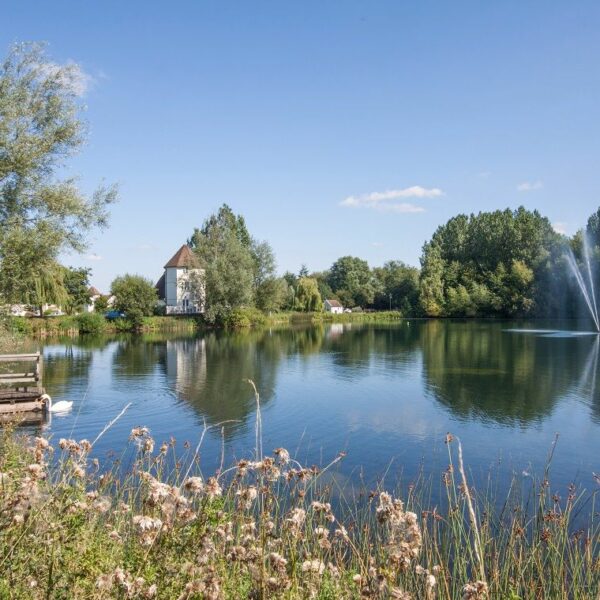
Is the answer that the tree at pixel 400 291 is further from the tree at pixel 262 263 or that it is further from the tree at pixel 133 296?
the tree at pixel 133 296

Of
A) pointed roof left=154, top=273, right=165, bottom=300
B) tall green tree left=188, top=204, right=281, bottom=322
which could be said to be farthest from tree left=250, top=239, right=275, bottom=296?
pointed roof left=154, top=273, right=165, bottom=300

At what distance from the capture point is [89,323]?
57.3 metres

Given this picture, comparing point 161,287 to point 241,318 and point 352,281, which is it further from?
point 352,281

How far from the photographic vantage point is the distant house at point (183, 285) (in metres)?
69.1

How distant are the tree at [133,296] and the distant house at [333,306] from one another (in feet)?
185

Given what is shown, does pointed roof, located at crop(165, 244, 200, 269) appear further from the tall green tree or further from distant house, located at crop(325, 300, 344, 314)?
distant house, located at crop(325, 300, 344, 314)

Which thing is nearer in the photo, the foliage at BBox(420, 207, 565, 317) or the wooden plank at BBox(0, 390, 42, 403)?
the wooden plank at BBox(0, 390, 42, 403)

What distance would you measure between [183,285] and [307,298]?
1028 inches

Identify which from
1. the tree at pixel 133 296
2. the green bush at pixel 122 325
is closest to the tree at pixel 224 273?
the tree at pixel 133 296

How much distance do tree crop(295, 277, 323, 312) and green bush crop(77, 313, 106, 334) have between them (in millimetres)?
39674

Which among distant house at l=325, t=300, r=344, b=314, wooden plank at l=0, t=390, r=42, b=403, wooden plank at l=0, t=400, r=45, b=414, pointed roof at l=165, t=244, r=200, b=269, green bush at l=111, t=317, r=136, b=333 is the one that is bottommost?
wooden plank at l=0, t=400, r=45, b=414

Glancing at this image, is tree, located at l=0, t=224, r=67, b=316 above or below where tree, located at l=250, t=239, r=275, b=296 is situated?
below

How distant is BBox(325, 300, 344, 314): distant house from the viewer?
375 ft

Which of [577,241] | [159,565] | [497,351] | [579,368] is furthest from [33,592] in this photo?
[577,241]
